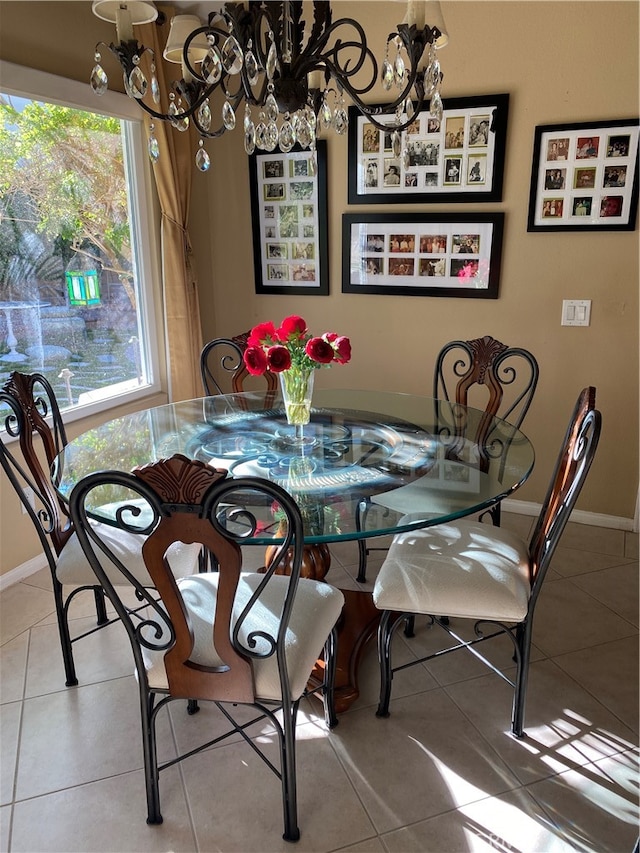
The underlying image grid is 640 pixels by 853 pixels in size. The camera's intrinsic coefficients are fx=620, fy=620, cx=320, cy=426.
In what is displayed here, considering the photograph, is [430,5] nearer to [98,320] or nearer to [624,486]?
[98,320]

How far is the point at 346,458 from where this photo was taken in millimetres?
2004

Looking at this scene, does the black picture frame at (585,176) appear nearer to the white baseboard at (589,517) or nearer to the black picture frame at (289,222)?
the black picture frame at (289,222)

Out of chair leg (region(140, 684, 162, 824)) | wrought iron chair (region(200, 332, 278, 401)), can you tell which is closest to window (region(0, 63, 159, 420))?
wrought iron chair (region(200, 332, 278, 401))

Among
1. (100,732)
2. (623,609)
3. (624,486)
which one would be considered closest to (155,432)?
(100,732)

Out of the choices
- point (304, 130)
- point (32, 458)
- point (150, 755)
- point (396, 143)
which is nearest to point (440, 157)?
point (396, 143)

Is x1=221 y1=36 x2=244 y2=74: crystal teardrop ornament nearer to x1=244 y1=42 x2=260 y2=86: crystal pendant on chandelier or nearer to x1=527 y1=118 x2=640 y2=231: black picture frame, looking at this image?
x1=244 y1=42 x2=260 y2=86: crystal pendant on chandelier

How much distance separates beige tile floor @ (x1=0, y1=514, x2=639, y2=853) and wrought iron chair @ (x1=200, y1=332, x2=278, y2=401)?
124cm

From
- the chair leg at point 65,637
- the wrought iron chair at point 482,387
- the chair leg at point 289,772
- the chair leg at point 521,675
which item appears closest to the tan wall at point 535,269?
the wrought iron chair at point 482,387

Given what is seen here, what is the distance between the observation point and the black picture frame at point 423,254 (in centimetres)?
317

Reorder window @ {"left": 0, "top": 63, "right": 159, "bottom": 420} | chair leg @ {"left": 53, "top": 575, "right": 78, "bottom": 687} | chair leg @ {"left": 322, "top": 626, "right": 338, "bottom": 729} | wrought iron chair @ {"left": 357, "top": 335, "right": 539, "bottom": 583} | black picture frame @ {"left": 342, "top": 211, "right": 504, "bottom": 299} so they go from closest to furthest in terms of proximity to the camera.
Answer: chair leg @ {"left": 322, "top": 626, "right": 338, "bottom": 729} → chair leg @ {"left": 53, "top": 575, "right": 78, "bottom": 687} → wrought iron chair @ {"left": 357, "top": 335, "right": 539, "bottom": 583} → window @ {"left": 0, "top": 63, "right": 159, "bottom": 420} → black picture frame @ {"left": 342, "top": 211, "right": 504, "bottom": 299}

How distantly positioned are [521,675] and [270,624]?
2.65 ft

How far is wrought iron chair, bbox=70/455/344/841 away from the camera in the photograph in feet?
4.15

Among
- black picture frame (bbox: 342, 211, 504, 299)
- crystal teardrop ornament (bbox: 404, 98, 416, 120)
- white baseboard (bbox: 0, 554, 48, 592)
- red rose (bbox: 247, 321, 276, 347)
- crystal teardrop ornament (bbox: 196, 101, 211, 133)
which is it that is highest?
crystal teardrop ornament (bbox: 404, 98, 416, 120)

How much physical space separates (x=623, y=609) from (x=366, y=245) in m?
2.20
